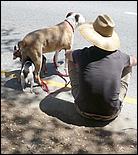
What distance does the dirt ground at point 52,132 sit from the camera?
4.12 metres

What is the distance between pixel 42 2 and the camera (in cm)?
929

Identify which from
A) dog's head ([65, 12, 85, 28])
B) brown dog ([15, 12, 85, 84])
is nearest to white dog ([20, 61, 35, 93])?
brown dog ([15, 12, 85, 84])

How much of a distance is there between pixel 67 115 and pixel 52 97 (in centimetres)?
52

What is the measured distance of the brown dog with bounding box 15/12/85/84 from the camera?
500cm

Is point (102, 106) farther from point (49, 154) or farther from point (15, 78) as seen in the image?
point (15, 78)

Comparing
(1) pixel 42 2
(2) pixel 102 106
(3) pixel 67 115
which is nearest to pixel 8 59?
(3) pixel 67 115

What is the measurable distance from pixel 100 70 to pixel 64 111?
938 mm

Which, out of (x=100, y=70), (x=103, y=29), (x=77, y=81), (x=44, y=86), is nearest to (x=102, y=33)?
(x=103, y=29)

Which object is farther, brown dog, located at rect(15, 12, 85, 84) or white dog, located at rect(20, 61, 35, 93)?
white dog, located at rect(20, 61, 35, 93)

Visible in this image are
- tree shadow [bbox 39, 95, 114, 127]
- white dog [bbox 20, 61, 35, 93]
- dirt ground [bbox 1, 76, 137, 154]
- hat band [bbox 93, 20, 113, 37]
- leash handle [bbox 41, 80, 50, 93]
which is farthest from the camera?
leash handle [bbox 41, 80, 50, 93]

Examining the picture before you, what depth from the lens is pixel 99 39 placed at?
439 centimetres

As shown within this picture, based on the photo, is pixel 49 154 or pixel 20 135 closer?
pixel 49 154

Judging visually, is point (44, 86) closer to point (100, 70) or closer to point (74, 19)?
point (74, 19)

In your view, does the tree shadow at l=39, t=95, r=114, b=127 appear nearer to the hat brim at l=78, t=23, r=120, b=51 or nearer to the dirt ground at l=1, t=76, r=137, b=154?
the dirt ground at l=1, t=76, r=137, b=154
